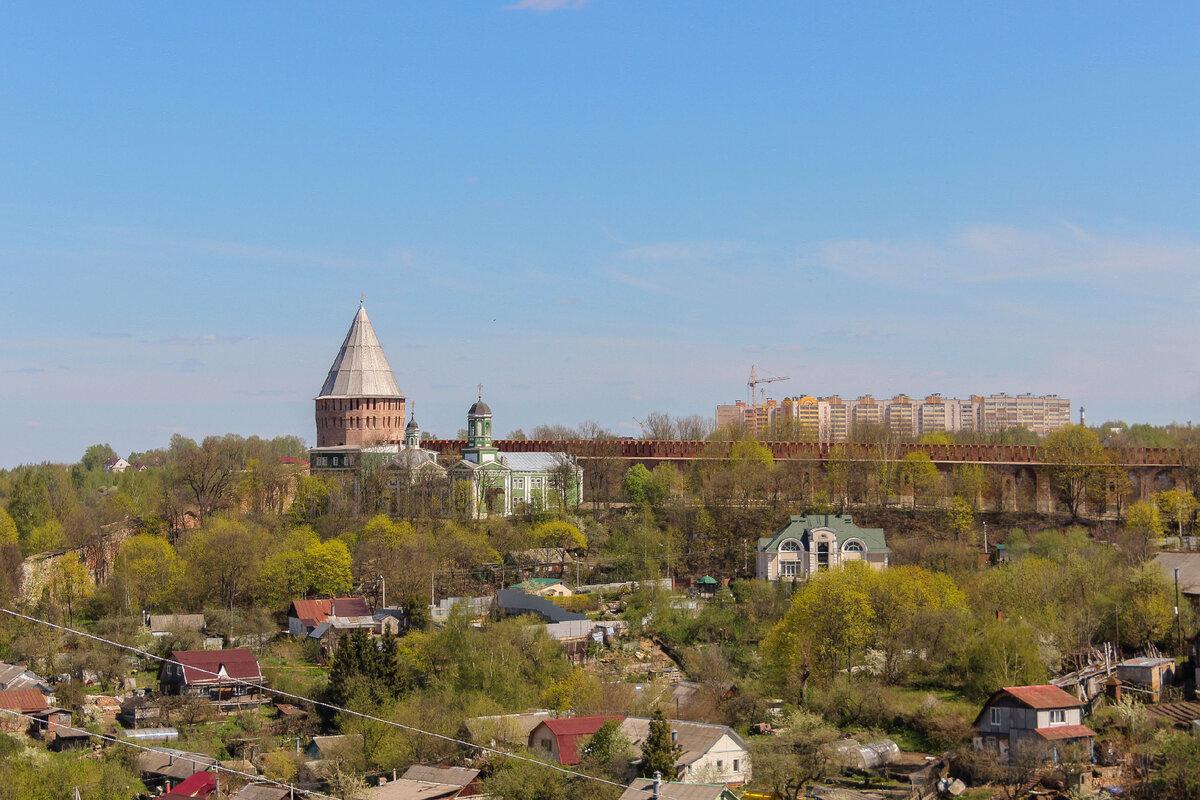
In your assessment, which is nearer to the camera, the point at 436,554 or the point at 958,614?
the point at 958,614

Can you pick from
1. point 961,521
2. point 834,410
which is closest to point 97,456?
point 834,410

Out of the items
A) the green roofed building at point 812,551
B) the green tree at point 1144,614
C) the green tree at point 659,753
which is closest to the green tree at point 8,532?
the green roofed building at point 812,551

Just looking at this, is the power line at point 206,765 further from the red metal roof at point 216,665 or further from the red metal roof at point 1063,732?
the red metal roof at point 1063,732

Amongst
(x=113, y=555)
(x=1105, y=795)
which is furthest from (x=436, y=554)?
(x=1105, y=795)

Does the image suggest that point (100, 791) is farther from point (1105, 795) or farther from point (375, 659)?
point (1105, 795)

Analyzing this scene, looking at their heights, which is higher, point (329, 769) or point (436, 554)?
point (436, 554)

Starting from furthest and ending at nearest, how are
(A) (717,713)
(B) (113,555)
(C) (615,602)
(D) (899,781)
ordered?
(B) (113,555), (C) (615,602), (A) (717,713), (D) (899,781)
